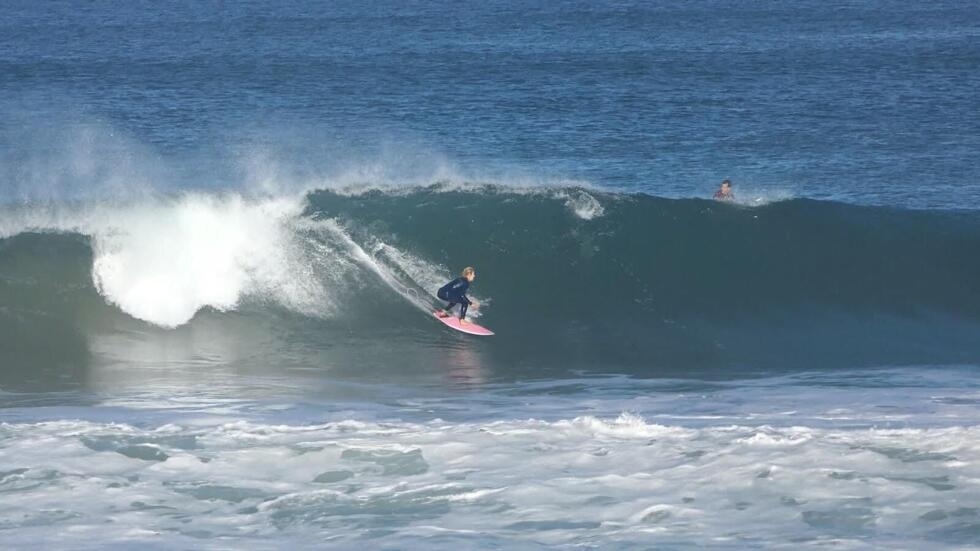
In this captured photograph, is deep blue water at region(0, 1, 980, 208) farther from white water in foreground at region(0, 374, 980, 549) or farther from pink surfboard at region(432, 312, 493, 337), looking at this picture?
white water in foreground at region(0, 374, 980, 549)

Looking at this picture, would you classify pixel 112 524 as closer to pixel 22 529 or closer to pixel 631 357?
pixel 22 529

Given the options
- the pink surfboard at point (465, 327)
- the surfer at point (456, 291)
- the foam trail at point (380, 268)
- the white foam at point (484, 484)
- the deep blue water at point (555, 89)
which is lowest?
the white foam at point (484, 484)

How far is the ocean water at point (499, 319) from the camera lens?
11.8 meters

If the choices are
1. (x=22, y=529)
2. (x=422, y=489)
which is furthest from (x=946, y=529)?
(x=22, y=529)

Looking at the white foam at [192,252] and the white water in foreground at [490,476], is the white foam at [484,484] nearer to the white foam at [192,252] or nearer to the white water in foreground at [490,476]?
the white water in foreground at [490,476]

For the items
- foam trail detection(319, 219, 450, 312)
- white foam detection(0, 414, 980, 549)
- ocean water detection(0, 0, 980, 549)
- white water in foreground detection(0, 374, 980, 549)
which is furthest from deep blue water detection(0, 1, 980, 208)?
white foam detection(0, 414, 980, 549)

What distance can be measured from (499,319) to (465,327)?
39.2 inches

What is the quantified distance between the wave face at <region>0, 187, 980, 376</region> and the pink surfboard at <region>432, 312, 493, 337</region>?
21 centimetres

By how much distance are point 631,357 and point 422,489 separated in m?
7.11

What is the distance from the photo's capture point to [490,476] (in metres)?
12.5

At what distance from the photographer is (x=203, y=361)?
59.1 ft

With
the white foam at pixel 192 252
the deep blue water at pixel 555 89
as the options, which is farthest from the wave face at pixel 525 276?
the deep blue water at pixel 555 89

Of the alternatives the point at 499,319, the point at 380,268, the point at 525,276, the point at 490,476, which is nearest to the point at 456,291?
the point at 499,319

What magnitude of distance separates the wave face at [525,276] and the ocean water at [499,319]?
0.06 m
